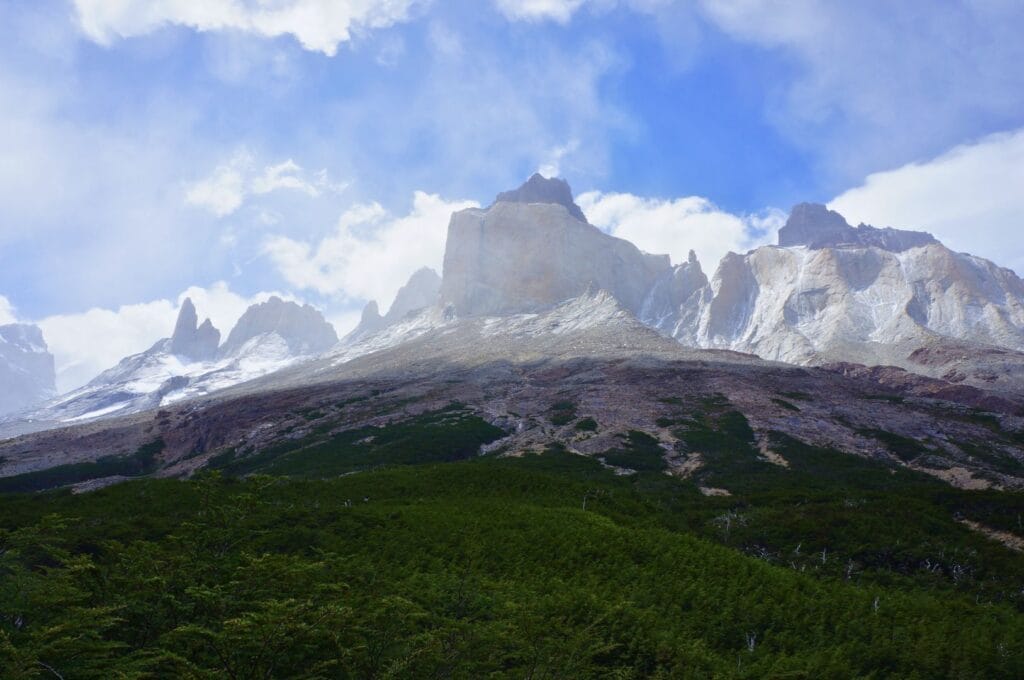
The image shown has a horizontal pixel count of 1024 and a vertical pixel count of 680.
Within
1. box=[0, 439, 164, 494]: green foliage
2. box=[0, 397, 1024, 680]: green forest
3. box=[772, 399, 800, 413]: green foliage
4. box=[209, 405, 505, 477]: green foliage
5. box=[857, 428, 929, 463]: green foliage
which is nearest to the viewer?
box=[0, 397, 1024, 680]: green forest

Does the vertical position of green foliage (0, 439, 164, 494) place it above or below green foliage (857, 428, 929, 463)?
above

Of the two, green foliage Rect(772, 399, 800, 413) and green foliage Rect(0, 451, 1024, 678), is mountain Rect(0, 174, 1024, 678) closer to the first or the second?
green foliage Rect(0, 451, 1024, 678)

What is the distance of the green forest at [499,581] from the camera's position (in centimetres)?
1112

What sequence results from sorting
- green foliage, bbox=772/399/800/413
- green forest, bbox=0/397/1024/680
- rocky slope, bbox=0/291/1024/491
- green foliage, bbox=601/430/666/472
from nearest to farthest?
1. green forest, bbox=0/397/1024/680
2. green foliage, bbox=601/430/666/472
3. rocky slope, bbox=0/291/1024/491
4. green foliage, bbox=772/399/800/413

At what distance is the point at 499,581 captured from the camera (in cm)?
1967

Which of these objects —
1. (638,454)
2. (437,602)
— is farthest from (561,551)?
(638,454)

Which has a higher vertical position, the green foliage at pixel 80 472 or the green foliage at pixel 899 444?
the green foliage at pixel 80 472

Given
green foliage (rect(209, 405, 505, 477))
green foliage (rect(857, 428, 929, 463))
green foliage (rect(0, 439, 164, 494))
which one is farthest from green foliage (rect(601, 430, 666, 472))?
green foliage (rect(0, 439, 164, 494))

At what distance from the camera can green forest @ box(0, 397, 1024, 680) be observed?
1112 centimetres

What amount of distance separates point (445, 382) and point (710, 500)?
71.8 m

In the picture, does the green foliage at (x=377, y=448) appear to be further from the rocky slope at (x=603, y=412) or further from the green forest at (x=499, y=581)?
the green forest at (x=499, y=581)

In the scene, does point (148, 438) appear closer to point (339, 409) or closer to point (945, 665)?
point (339, 409)

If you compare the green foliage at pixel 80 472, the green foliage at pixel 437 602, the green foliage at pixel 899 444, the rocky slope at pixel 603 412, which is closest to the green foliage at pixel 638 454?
the rocky slope at pixel 603 412

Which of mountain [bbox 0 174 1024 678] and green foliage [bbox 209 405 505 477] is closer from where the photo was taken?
mountain [bbox 0 174 1024 678]
